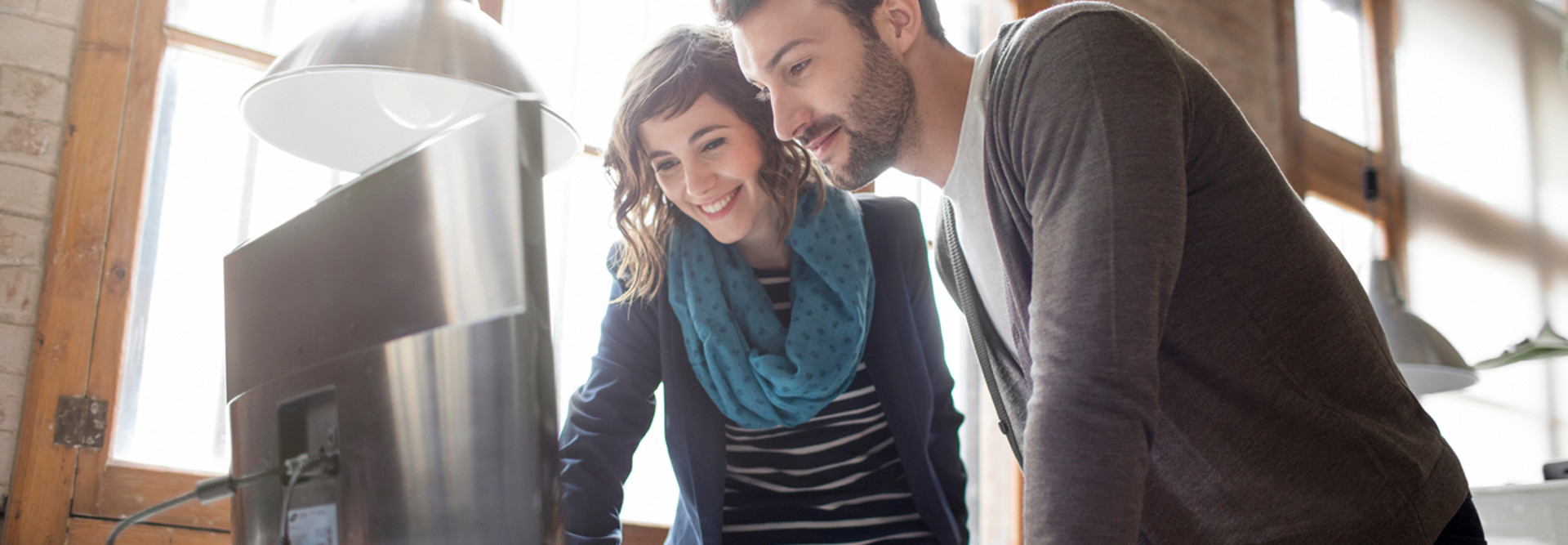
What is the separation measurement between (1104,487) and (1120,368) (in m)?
0.08

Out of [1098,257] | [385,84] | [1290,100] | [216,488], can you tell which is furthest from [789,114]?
[1290,100]

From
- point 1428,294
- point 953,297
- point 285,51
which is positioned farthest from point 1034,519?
point 1428,294

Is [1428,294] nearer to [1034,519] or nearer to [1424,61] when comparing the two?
[1424,61]

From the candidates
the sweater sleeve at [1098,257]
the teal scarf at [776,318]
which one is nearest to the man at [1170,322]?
the sweater sleeve at [1098,257]

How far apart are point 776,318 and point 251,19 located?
1349 mm

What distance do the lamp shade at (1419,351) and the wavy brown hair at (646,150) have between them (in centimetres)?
208

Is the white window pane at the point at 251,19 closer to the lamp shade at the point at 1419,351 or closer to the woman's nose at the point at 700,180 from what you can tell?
the woman's nose at the point at 700,180

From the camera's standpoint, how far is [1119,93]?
0.70 m

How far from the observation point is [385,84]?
1.09 meters

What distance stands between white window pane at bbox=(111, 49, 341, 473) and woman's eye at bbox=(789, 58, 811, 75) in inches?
48.8

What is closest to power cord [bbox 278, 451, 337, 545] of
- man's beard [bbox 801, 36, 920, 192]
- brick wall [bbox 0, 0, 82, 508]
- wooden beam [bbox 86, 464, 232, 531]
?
man's beard [bbox 801, 36, 920, 192]

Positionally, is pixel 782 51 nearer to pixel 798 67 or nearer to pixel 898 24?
pixel 798 67

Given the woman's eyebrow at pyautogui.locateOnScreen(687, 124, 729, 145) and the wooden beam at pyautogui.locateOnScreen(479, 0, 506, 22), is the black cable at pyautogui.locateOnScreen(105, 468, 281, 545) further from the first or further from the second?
the wooden beam at pyautogui.locateOnScreen(479, 0, 506, 22)

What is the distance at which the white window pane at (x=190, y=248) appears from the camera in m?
1.83
